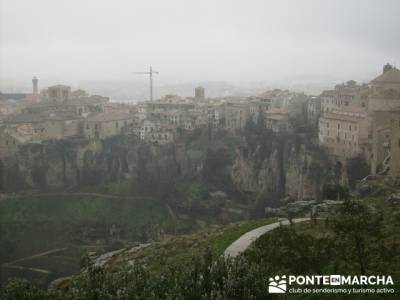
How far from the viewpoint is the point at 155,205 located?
4672cm

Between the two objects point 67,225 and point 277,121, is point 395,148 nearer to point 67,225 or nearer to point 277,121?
point 277,121

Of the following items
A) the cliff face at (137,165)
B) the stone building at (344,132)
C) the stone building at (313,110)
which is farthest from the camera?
the stone building at (313,110)

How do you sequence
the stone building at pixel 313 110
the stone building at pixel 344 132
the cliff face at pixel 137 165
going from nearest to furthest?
the stone building at pixel 344 132
the cliff face at pixel 137 165
the stone building at pixel 313 110

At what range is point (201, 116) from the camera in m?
57.8

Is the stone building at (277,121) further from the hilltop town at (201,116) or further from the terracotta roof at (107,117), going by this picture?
the terracotta roof at (107,117)

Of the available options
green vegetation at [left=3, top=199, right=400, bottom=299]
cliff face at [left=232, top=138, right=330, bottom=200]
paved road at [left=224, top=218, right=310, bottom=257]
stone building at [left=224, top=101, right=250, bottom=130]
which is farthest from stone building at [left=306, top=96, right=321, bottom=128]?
green vegetation at [left=3, top=199, right=400, bottom=299]

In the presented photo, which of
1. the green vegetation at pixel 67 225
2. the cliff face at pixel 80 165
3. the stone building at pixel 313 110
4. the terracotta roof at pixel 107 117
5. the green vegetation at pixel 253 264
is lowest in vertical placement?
the green vegetation at pixel 67 225

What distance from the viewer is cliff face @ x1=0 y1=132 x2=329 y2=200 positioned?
45656 millimetres

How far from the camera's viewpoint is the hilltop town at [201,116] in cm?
3906

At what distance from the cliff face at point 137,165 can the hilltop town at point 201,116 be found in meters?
1.41

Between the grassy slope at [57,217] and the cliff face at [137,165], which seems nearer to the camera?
the grassy slope at [57,217]

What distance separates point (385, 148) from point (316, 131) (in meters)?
13.9

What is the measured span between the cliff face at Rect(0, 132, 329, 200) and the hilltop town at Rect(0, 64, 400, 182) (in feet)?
4.63

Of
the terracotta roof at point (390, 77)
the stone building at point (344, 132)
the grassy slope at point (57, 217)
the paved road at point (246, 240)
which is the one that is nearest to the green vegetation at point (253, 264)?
the paved road at point (246, 240)
